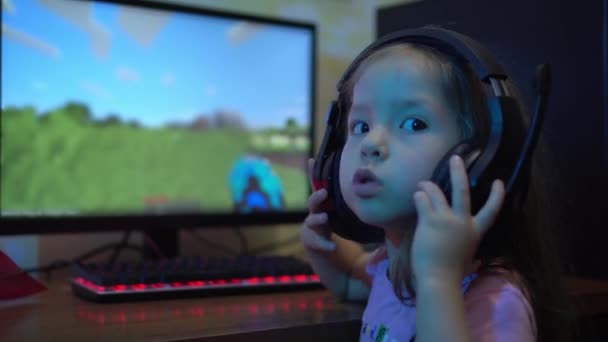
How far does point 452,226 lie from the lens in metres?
0.49

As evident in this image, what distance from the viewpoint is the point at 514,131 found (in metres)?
0.50

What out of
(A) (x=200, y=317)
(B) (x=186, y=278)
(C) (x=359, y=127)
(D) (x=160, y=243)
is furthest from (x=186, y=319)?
(D) (x=160, y=243)

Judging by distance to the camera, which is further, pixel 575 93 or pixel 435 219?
pixel 575 93

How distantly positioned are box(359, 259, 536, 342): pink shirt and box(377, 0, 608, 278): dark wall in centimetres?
21

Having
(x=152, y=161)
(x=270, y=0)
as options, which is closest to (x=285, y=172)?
(x=152, y=161)

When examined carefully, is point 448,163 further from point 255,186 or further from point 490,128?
point 255,186

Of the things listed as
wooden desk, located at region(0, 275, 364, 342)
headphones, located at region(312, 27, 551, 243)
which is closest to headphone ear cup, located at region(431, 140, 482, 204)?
headphones, located at region(312, 27, 551, 243)

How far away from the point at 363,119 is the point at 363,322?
0.22 metres

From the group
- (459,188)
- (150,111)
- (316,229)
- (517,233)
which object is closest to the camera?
(459,188)

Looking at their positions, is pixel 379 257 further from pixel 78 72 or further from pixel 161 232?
pixel 78 72

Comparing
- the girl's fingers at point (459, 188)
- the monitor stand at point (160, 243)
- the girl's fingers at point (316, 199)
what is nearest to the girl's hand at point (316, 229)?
the girl's fingers at point (316, 199)

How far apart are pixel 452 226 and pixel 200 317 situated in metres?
0.30

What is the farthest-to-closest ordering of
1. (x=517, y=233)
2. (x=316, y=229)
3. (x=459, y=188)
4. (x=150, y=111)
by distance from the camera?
(x=150, y=111)
(x=316, y=229)
(x=517, y=233)
(x=459, y=188)

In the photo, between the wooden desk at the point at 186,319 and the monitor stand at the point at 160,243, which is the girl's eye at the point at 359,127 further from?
the monitor stand at the point at 160,243
